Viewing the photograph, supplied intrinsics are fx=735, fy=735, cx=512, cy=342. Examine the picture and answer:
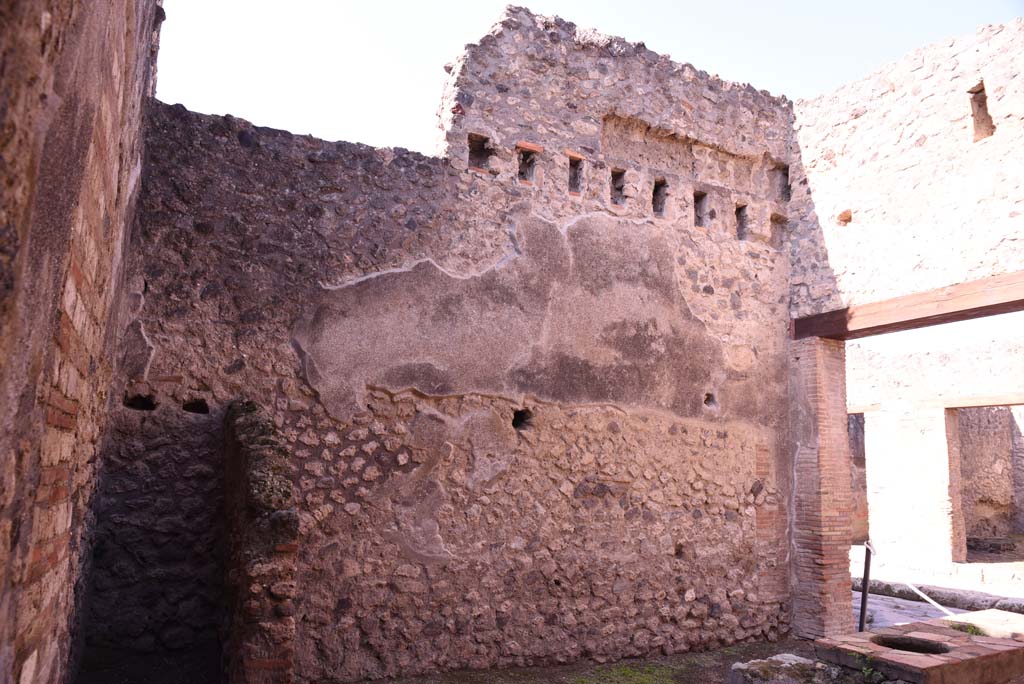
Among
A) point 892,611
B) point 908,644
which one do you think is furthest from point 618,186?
point 892,611

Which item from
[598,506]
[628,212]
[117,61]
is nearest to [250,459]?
[117,61]

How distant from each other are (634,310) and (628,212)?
31.7 inches

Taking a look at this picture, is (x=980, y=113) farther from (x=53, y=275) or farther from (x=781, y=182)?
(x=53, y=275)

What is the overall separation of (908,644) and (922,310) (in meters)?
2.44

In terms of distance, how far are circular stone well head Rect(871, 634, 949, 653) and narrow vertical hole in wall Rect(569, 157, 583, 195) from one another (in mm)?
3758

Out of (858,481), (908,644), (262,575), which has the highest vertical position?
(858,481)

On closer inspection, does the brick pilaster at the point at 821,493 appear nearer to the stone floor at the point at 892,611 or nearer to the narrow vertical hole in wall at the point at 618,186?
the stone floor at the point at 892,611

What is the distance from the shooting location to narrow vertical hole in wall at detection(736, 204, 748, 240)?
6.62m

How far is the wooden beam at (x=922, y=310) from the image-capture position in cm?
514

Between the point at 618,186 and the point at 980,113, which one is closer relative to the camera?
the point at 980,113

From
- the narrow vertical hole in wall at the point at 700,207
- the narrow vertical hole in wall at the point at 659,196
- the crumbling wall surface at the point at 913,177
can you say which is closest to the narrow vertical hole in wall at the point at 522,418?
the narrow vertical hole in wall at the point at 659,196

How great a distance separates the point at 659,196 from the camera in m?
6.21

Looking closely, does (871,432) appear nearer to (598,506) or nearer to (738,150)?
(738,150)

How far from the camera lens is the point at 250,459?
140 inches
